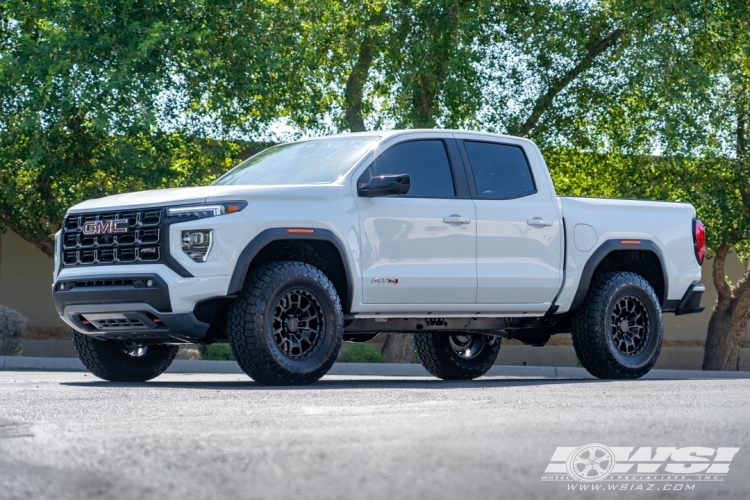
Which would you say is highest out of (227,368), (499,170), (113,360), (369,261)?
(499,170)

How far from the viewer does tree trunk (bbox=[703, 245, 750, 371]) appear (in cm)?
2602

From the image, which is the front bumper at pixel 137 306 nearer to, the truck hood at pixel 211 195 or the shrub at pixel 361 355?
the truck hood at pixel 211 195

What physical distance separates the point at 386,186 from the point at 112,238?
211 centimetres

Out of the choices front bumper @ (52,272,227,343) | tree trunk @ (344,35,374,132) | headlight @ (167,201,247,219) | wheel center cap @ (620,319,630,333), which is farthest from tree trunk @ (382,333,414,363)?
headlight @ (167,201,247,219)

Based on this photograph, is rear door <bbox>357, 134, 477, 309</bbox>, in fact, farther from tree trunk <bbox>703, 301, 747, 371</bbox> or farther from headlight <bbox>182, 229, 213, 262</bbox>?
tree trunk <bbox>703, 301, 747, 371</bbox>

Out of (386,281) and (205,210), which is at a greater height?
(205,210)

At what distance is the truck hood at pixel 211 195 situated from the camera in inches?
361

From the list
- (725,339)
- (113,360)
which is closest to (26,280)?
(725,339)

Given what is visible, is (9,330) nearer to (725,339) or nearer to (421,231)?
(421,231)

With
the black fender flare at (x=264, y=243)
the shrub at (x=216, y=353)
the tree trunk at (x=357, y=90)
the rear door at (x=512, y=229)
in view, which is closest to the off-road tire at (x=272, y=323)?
the black fender flare at (x=264, y=243)

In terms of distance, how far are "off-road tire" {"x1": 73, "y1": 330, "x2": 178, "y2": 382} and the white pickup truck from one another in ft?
0.05

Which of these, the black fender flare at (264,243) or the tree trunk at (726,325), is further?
the tree trunk at (726,325)

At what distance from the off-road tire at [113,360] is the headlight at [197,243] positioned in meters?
1.75

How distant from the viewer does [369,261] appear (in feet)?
32.1
